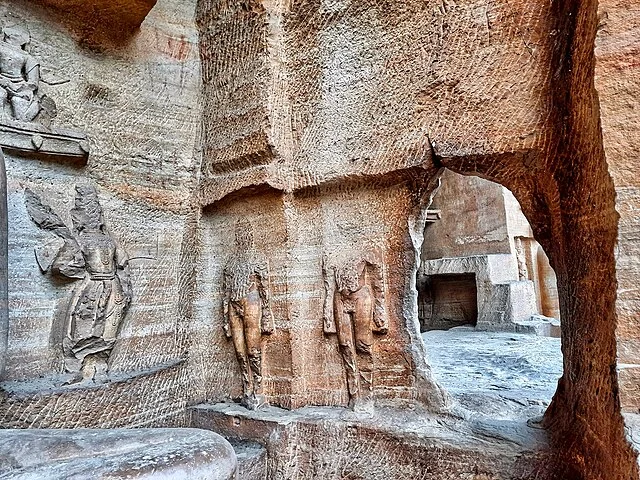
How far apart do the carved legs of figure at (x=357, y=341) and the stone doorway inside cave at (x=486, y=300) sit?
0.84 metres

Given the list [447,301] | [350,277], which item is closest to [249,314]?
[350,277]

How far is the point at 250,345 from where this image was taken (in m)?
3.92

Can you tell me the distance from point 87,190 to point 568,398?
3.98 meters

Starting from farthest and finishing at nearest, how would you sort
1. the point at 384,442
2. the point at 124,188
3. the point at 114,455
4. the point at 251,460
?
the point at 124,188 → the point at 251,460 → the point at 384,442 → the point at 114,455

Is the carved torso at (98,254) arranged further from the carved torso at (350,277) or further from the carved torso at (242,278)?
the carved torso at (350,277)

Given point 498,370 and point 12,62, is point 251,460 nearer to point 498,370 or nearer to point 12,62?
point 498,370

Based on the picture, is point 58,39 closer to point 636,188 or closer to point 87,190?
point 87,190

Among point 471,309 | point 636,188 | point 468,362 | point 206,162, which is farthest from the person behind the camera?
point 471,309

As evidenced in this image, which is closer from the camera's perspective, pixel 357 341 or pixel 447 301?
pixel 357 341

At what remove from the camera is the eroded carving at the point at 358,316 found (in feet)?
11.8

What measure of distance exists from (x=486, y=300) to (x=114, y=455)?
6.65 metres

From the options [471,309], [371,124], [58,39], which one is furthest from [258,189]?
[471,309]

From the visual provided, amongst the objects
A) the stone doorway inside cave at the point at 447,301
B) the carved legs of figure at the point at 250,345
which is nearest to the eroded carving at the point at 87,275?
the carved legs of figure at the point at 250,345

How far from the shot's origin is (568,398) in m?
2.89
